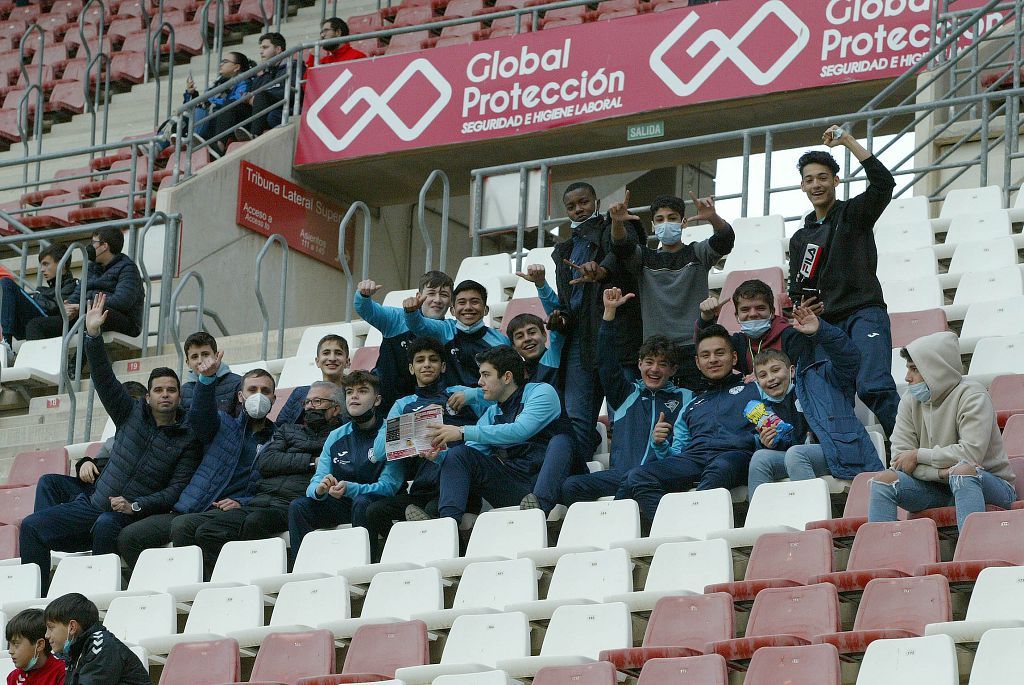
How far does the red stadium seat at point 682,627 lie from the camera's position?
19.4ft

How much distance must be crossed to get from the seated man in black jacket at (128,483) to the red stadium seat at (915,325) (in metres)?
3.15

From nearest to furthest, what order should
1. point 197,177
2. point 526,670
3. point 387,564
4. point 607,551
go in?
point 526,670, point 607,551, point 387,564, point 197,177

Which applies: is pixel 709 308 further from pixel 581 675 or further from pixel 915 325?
pixel 581 675

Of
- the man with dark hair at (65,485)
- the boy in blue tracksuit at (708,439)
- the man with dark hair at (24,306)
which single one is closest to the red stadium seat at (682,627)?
the boy in blue tracksuit at (708,439)

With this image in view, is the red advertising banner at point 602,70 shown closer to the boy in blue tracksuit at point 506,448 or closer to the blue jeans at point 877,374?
the blue jeans at point 877,374

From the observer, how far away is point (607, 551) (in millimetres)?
6754

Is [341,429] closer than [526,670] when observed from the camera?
No

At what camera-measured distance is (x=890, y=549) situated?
6305mm

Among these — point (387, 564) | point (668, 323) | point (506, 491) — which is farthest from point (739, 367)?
point (387, 564)

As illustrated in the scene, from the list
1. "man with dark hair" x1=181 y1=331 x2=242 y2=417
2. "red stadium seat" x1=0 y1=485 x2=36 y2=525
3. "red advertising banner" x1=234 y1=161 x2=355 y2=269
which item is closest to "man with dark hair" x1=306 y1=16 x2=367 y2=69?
"red advertising banner" x1=234 y1=161 x2=355 y2=269

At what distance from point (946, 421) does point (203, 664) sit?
8.98ft

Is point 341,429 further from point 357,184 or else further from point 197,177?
point 357,184

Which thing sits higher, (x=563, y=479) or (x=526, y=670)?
(x=563, y=479)

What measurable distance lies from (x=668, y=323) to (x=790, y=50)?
15.1 ft
